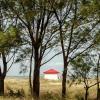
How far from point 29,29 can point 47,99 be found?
7.38m

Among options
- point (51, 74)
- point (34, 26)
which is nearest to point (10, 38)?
point (34, 26)

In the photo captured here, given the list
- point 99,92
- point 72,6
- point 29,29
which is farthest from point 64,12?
point 99,92

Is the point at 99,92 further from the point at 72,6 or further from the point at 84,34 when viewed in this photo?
the point at 72,6

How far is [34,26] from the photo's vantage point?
3859 centimetres

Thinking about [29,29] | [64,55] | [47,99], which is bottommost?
[47,99]

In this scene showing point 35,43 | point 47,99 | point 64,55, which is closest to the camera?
point 47,99

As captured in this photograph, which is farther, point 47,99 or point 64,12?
point 64,12

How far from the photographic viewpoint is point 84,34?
120 feet

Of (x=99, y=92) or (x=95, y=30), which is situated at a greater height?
(x=95, y=30)

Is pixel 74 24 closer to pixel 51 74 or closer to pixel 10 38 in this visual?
pixel 10 38

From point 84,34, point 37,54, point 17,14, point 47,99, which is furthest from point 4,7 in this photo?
point 47,99

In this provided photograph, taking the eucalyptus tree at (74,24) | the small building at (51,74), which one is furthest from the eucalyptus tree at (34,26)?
the small building at (51,74)

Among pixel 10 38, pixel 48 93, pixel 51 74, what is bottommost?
pixel 48 93

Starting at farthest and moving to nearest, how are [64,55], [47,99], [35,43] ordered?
[35,43]
[64,55]
[47,99]
